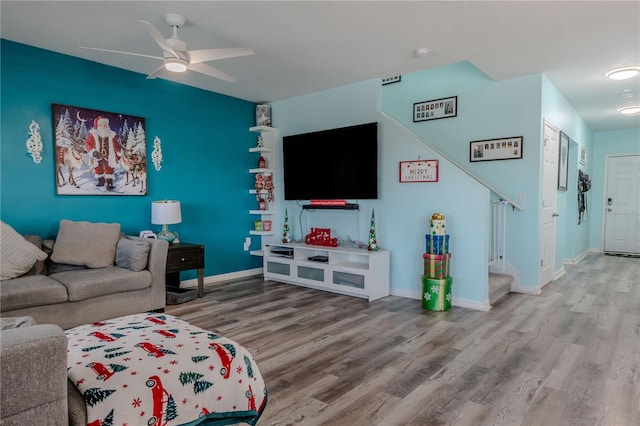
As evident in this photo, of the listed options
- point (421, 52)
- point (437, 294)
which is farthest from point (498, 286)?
point (421, 52)

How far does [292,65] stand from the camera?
4.14 metres

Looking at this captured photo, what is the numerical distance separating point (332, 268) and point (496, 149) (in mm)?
2457

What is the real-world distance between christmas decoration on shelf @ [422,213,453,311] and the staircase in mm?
534

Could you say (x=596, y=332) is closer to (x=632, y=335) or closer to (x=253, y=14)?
(x=632, y=335)

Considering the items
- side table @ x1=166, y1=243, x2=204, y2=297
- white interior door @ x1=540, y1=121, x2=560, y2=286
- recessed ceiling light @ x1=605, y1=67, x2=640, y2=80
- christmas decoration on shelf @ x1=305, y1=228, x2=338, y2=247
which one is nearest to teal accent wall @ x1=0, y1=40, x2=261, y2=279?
side table @ x1=166, y1=243, x2=204, y2=297

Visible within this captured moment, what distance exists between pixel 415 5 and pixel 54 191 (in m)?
3.73

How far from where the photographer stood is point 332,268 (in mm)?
4570

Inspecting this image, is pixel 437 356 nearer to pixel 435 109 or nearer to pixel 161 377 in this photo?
pixel 161 377

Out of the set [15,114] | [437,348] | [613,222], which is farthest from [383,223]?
[613,222]

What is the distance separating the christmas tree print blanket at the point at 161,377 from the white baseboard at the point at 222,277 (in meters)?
2.98

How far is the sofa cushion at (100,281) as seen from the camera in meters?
3.21

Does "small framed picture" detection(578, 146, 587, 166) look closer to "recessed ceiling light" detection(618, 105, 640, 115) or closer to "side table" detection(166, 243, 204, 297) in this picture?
"recessed ceiling light" detection(618, 105, 640, 115)

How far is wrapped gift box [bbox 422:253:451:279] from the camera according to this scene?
12.8 feet

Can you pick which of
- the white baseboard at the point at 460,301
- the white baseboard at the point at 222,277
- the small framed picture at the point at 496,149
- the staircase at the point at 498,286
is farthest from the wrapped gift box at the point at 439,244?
the white baseboard at the point at 222,277
